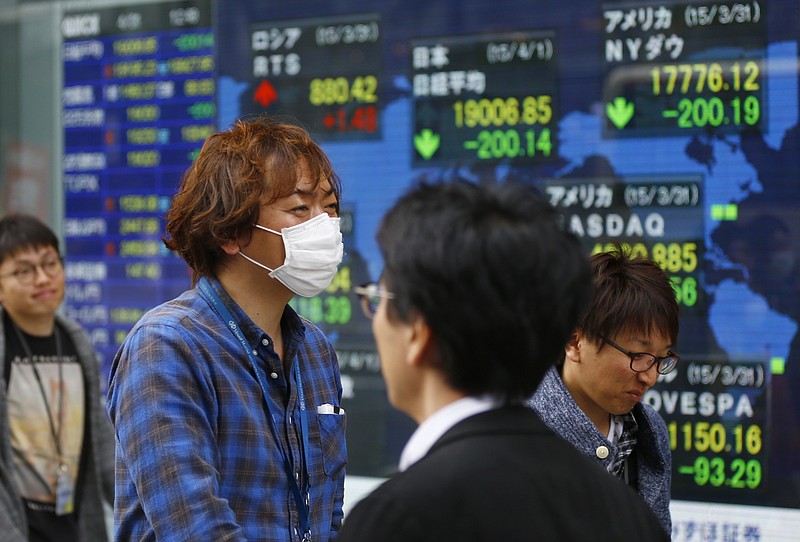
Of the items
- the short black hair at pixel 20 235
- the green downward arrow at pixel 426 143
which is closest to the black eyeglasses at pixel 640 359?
the green downward arrow at pixel 426 143

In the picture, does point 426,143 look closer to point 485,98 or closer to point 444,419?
point 485,98

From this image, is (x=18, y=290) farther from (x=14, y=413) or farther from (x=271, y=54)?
(x=271, y=54)

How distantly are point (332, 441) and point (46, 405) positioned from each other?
1879mm

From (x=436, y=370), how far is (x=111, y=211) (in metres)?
3.60

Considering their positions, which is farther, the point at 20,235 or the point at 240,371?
the point at 20,235

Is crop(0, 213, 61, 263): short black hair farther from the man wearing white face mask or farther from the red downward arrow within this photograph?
the man wearing white face mask

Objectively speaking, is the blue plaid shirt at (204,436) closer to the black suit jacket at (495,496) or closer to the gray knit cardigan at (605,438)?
the gray knit cardigan at (605,438)

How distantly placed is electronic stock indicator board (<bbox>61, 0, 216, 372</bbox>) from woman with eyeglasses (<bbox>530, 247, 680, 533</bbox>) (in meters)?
2.56

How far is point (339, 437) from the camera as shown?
2.17m

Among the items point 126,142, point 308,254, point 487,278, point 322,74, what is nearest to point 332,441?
point 308,254

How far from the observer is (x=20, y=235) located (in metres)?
3.70

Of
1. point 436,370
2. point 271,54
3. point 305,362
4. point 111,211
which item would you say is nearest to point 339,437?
point 305,362

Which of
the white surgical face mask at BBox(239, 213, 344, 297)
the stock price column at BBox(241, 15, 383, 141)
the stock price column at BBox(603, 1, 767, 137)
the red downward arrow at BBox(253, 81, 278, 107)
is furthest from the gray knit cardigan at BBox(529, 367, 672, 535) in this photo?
the red downward arrow at BBox(253, 81, 278, 107)

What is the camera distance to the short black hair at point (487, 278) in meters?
1.20
